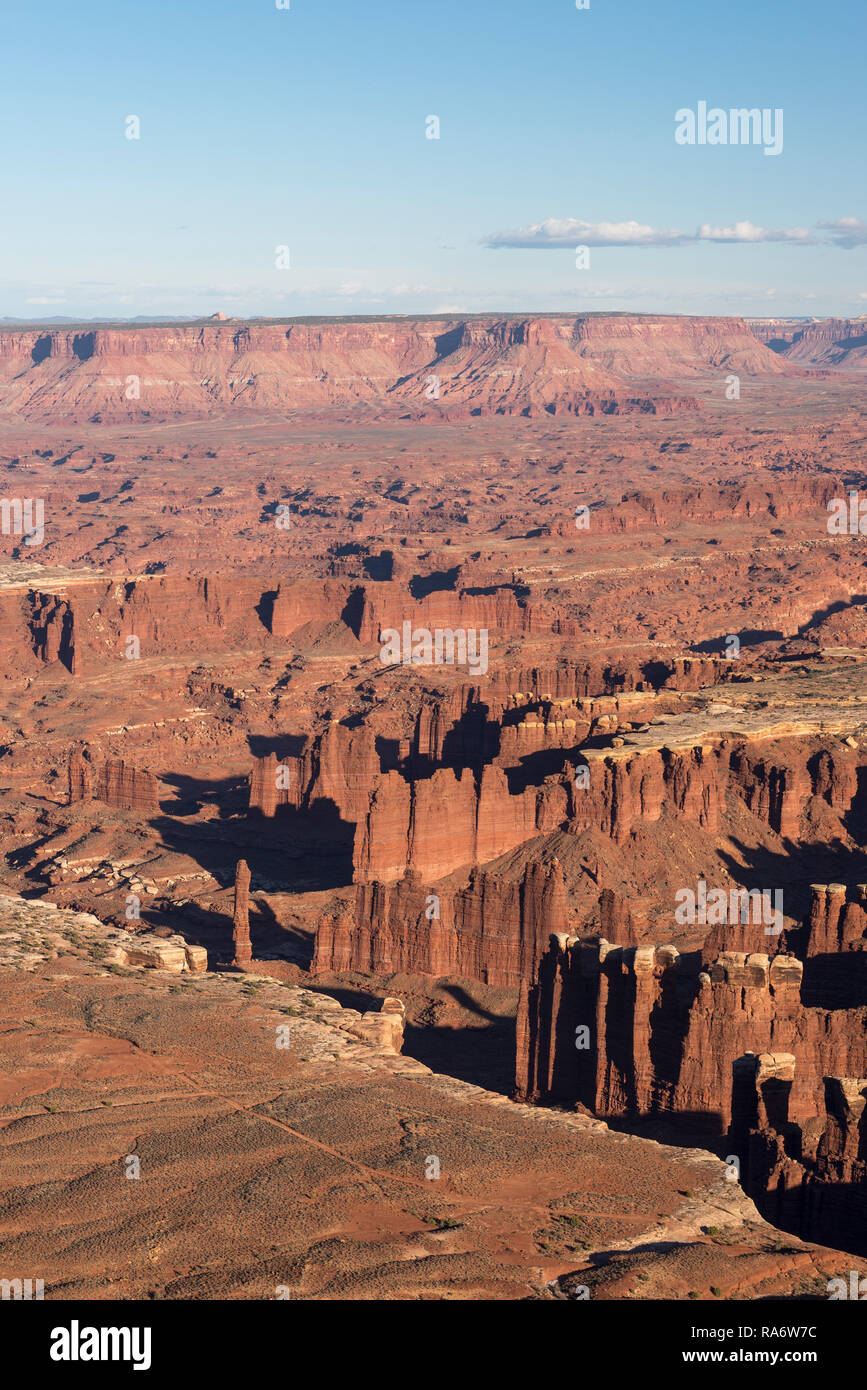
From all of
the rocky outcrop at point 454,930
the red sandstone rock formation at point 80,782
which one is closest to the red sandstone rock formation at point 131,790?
the red sandstone rock formation at point 80,782

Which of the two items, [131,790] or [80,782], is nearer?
[131,790]

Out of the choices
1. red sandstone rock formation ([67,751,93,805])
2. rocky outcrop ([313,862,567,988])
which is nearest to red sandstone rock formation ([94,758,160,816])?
red sandstone rock formation ([67,751,93,805])

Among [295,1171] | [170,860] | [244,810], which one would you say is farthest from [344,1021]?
[244,810]

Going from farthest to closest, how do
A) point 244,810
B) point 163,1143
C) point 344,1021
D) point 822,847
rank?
point 244,810 → point 822,847 → point 344,1021 → point 163,1143

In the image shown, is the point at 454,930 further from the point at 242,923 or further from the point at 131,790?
the point at 131,790

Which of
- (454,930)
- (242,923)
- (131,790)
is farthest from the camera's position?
(131,790)

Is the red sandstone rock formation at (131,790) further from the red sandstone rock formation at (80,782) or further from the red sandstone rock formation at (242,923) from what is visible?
the red sandstone rock formation at (242,923)

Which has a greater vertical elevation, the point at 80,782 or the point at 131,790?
the point at 80,782

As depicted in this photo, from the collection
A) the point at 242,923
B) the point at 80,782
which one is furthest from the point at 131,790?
the point at 242,923

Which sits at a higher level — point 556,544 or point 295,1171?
point 556,544

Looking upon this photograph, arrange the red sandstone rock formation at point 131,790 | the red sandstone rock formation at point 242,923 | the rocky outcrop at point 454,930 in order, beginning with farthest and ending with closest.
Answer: the red sandstone rock formation at point 131,790 < the red sandstone rock formation at point 242,923 < the rocky outcrop at point 454,930
